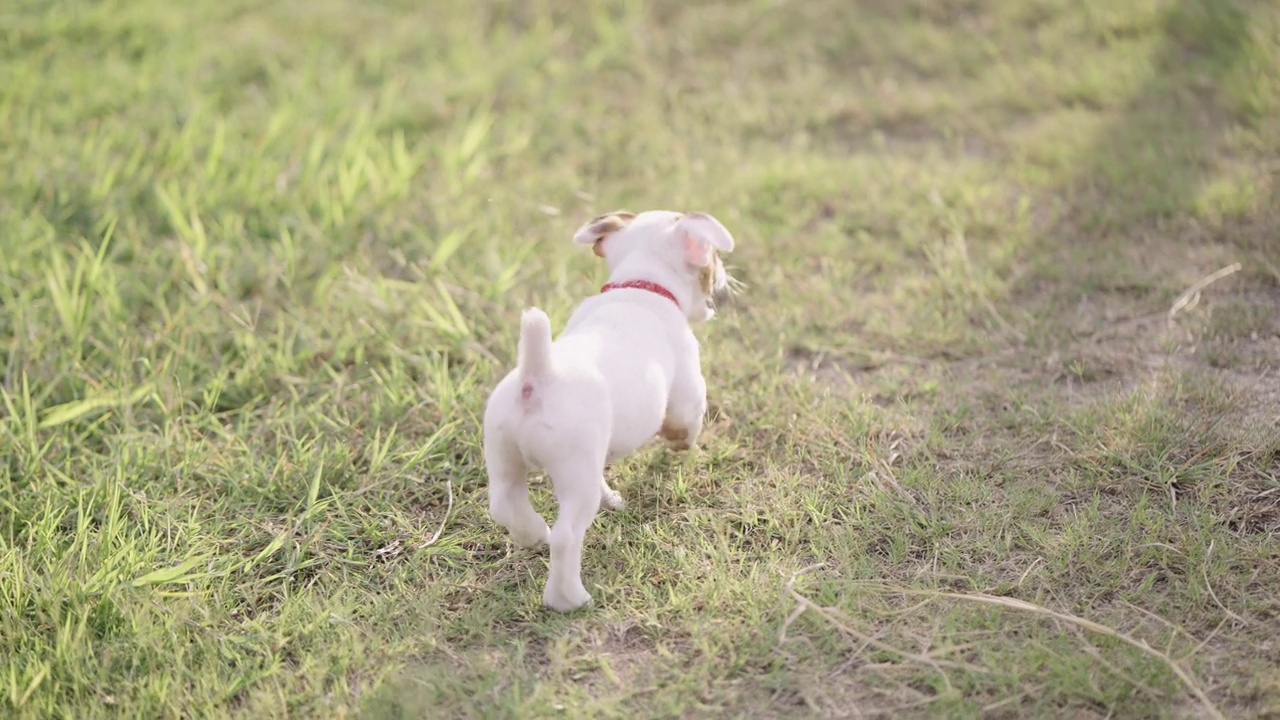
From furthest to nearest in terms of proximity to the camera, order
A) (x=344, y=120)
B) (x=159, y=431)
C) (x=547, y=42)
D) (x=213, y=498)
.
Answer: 1. (x=547, y=42)
2. (x=344, y=120)
3. (x=159, y=431)
4. (x=213, y=498)

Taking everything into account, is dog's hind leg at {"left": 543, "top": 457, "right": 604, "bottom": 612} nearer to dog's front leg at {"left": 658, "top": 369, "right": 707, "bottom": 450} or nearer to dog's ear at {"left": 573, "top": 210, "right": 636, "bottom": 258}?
dog's front leg at {"left": 658, "top": 369, "right": 707, "bottom": 450}

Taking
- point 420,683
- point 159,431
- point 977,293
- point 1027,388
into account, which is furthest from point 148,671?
point 977,293

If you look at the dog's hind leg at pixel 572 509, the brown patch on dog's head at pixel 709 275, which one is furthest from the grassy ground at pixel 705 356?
the brown patch on dog's head at pixel 709 275

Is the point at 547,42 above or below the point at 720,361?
above

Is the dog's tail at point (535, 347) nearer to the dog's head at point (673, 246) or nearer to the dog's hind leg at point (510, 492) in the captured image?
the dog's hind leg at point (510, 492)

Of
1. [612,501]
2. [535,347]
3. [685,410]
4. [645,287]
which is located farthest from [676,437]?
[535,347]

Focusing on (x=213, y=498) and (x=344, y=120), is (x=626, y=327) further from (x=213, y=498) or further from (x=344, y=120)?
(x=344, y=120)

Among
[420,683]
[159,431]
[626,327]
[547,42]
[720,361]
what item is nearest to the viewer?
[420,683]

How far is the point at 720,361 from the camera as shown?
146 inches

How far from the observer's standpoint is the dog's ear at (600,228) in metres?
3.17

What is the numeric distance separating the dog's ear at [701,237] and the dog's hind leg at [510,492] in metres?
0.76

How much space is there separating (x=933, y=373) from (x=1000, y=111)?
220 centimetres

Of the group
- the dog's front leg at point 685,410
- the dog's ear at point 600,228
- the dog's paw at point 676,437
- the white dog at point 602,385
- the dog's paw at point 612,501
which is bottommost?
the dog's paw at point 612,501

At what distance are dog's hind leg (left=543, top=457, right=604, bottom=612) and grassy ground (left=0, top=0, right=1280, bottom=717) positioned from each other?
0.59 feet
